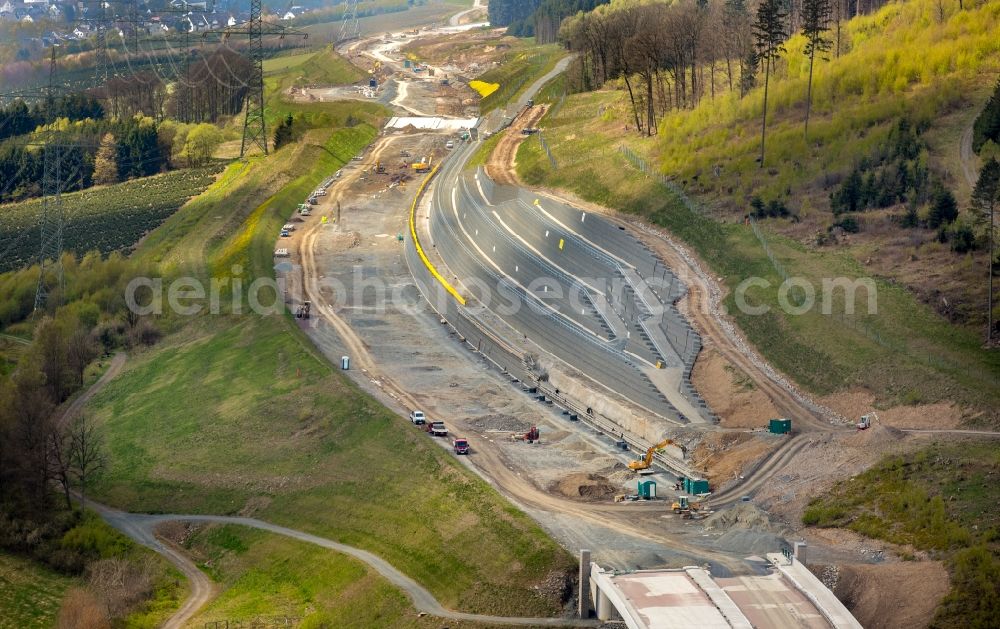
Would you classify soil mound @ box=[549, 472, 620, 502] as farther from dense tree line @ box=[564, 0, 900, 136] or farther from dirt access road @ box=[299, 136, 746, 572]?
dense tree line @ box=[564, 0, 900, 136]

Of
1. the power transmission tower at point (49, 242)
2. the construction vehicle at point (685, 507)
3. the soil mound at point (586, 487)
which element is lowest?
the soil mound at point (586, 487)

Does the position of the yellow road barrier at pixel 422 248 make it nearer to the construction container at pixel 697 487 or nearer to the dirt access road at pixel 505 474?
the dirt access road at pixel 505 474

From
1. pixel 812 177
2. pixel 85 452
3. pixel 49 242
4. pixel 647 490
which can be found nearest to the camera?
pixel 647 490

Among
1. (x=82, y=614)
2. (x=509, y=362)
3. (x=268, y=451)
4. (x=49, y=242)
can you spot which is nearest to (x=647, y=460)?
(x=509, y=362)

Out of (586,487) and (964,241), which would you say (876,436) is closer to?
(586,487)

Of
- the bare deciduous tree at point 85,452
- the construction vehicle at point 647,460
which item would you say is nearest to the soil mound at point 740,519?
the construction vehicle at point 647,460

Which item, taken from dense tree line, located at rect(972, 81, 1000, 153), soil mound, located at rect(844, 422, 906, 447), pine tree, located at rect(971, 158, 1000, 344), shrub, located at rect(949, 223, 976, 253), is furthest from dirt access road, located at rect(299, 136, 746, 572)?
dense tree line, located at rect(972, 81, 1000, 153)
